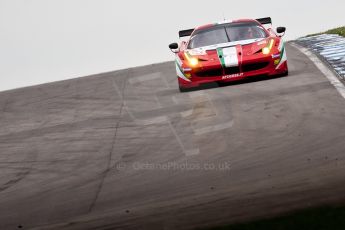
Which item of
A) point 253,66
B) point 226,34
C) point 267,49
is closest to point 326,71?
point 267,49

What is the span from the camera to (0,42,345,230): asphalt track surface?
648cm

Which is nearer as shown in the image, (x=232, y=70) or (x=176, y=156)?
(x=176, y=156)

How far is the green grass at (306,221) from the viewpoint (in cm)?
520

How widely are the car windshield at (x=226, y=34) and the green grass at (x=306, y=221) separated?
829 centimetres

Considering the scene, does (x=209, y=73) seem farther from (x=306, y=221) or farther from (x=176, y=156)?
(x=306, y=221)

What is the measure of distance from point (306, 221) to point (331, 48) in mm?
10763

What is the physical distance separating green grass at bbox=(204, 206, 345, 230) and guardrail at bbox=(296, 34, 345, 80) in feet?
22.7

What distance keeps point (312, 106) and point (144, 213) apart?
4.43 meters

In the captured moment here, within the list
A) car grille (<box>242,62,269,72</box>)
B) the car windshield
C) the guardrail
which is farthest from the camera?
the car windshield

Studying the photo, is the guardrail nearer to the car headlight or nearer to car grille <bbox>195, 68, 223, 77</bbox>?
the car headlight

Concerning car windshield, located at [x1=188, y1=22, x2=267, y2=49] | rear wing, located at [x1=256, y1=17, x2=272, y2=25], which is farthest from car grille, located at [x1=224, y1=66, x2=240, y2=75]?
rear wing, located at [x1=256, y1=17, x2=272, y2=25]

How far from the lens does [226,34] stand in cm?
1388

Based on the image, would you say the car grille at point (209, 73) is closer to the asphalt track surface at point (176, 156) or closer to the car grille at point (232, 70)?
the car grille at point (232, 70)

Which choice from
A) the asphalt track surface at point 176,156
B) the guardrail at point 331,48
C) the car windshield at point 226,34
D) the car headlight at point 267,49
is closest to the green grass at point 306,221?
the asphalt track surface at point 176,156
